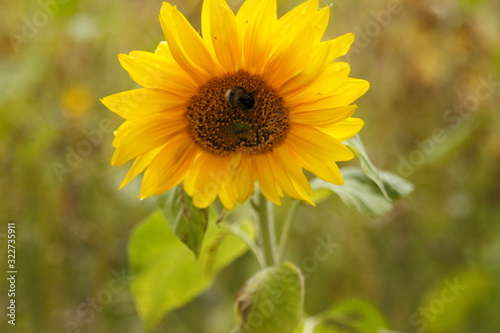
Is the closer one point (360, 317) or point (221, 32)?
point (221, 32)

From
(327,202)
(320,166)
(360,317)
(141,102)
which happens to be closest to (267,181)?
(320,166)

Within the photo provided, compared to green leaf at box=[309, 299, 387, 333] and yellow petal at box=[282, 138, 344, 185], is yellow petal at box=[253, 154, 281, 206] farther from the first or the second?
green leaf at box=[309, 299, 387, 333]

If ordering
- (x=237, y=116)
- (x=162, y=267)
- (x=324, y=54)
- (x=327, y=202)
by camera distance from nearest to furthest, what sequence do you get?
1. (x=324, y=54)
2. (x=237, y=116)
3. (x=162, y=267)
4. (x=327, y=202)

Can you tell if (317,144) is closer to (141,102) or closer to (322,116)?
(322,116)

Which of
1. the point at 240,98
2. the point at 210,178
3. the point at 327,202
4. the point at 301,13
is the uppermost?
the point at 301,13

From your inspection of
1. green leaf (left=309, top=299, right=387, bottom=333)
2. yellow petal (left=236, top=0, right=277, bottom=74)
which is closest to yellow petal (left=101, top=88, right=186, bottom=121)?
yellow petal (left=236, top=0, right=277, bottom=74)

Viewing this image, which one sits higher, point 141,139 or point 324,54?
point 324,54

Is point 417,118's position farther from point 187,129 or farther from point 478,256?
point 187,129

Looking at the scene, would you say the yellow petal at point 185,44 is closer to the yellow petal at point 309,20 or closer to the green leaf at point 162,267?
the yellow petal at point 309,20

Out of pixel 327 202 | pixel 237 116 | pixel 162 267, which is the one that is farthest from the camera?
pixel 327 202
